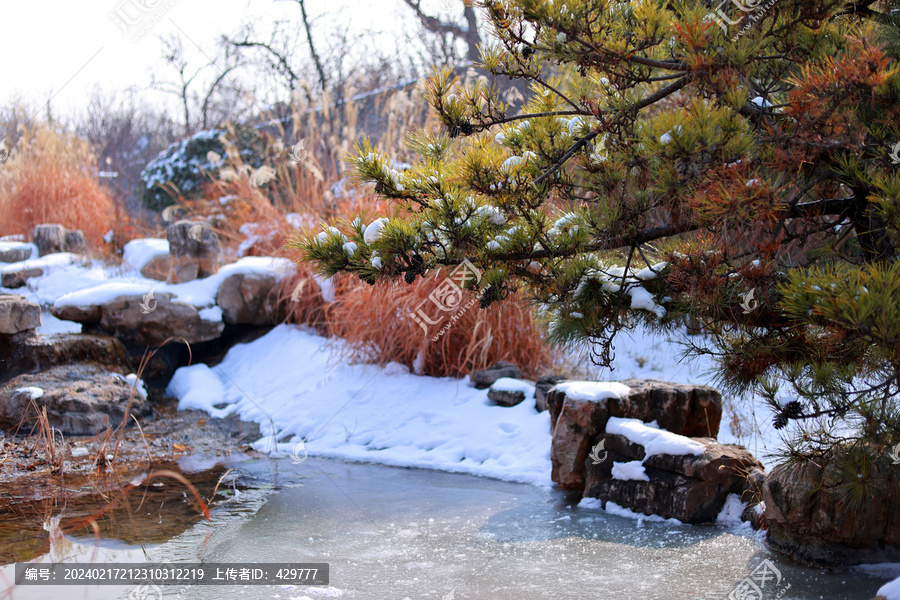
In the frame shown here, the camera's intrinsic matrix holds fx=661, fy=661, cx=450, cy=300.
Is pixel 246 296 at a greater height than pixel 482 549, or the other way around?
pixel 246 296

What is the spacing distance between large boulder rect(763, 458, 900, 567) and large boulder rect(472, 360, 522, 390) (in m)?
2.21

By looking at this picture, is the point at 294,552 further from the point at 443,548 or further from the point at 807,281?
the point at 807,281

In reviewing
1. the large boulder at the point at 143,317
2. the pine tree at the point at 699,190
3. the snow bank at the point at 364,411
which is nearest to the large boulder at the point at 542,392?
the snow bank at the point at 364,411

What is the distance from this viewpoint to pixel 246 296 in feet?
19.3

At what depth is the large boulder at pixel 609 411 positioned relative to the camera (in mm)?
3230

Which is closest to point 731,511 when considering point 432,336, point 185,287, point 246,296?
point 432,336

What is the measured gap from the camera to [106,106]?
47.9 feet

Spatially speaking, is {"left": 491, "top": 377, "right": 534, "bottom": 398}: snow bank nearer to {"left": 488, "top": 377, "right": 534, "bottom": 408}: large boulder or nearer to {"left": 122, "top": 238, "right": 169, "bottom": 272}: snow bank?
{"left": 488, "top": 377, "right": 534, "bottom": 408}: large boulder

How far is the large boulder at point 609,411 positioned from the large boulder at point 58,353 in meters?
3.63

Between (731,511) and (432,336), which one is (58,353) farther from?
(731,511)

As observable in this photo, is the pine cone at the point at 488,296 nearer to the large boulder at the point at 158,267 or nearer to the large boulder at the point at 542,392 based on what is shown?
the large boulder at the point at 542,392

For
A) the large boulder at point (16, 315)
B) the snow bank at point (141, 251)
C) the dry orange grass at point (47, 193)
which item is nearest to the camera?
the large boulder at point (16, 315)

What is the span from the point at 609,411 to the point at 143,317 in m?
3.95

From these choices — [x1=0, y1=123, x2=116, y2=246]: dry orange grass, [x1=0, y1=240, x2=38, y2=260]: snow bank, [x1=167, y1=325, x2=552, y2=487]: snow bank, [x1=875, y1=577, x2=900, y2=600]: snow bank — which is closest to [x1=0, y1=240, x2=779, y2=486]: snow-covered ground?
[x1=167, y1=325, x2=552, y2=487]: snow bank
